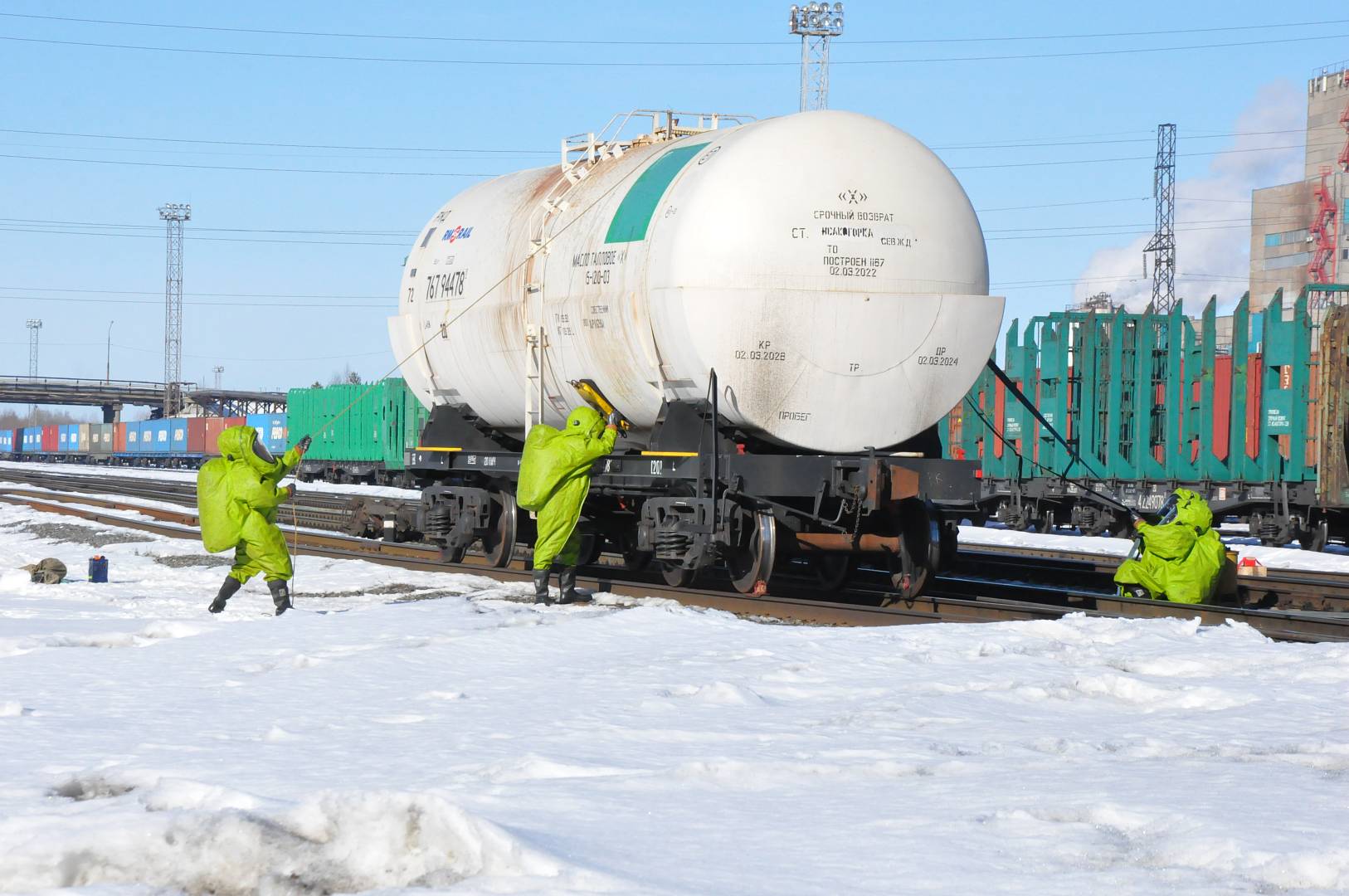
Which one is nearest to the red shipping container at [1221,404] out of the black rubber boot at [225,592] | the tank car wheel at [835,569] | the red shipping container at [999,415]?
the red shipping container at [999,415]

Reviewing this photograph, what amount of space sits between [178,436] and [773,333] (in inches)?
2713

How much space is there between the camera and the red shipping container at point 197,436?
2776 inches

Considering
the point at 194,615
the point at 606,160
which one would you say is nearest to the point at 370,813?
the point at 194,615

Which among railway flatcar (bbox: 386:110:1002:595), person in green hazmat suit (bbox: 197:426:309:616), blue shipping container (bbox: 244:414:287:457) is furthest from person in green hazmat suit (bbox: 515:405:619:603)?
blue shipping container (bbox: 244:414:287:457)

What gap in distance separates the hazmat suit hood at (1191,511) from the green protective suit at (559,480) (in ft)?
14.9

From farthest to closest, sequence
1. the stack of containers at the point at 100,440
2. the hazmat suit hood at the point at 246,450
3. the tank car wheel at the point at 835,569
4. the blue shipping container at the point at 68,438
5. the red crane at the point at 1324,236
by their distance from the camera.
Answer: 1. the red crane at the point at 1324,236
2. the blue shipping container at the point at 68,438
3. the stack of containers at the point at 100,440
4. the tank car wheel at the point at 835,569
5. the hazmat suit hood at the point at 246,450

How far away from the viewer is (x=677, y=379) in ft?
37.9

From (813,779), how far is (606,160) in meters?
9.04

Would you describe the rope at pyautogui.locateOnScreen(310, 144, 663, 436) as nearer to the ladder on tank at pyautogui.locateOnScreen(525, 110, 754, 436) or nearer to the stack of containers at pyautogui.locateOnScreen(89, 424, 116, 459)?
the ladder on tank at pyautogui.locateOnScreen(525, 110, 754, 436)

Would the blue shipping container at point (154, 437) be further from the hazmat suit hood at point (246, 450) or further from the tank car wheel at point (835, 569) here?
the hazmat suit hood at point (246, 450)

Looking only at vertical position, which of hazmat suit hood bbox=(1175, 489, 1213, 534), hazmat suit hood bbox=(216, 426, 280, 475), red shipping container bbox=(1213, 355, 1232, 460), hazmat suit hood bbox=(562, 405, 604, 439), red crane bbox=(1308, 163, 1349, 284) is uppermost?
red crane bbox=(1308, 163, 1349, 284)

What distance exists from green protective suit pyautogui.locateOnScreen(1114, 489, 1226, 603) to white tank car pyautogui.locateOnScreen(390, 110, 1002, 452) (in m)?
1.96

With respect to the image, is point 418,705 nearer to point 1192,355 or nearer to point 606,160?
point 606,160

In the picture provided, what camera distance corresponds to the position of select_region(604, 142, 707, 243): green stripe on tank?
11781 mm
